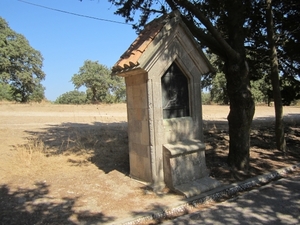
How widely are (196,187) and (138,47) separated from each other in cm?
297

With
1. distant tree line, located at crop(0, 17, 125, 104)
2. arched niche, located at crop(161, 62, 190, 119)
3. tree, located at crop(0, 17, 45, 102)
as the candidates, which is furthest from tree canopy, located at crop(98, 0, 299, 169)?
tree, located at crop(0, 17, 45, 102)

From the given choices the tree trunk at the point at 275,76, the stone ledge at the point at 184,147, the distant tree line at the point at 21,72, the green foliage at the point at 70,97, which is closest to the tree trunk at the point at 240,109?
the stone ledge at the point at 184,147

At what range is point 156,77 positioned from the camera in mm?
4902

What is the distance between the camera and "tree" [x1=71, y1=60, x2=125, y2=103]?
49.3 metres

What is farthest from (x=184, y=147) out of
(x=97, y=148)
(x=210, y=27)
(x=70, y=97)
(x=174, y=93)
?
Answer: (x=70, y=97)

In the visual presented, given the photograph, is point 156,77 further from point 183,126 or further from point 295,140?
point 295,140

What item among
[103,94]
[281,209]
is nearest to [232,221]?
[281,209]

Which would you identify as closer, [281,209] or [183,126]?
[281,209]

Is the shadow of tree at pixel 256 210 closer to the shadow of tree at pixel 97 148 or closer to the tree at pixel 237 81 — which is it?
the tree at pixel 237 81

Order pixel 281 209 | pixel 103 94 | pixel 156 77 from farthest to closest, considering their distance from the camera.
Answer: pixel 103 94, pixel 156 77, pixel 281 209

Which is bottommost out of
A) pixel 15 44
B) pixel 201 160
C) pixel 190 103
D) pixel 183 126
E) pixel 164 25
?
pixel 201 160

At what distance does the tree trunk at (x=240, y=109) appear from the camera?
6.05 metres

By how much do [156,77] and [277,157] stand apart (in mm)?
4792

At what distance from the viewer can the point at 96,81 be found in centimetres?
4941
